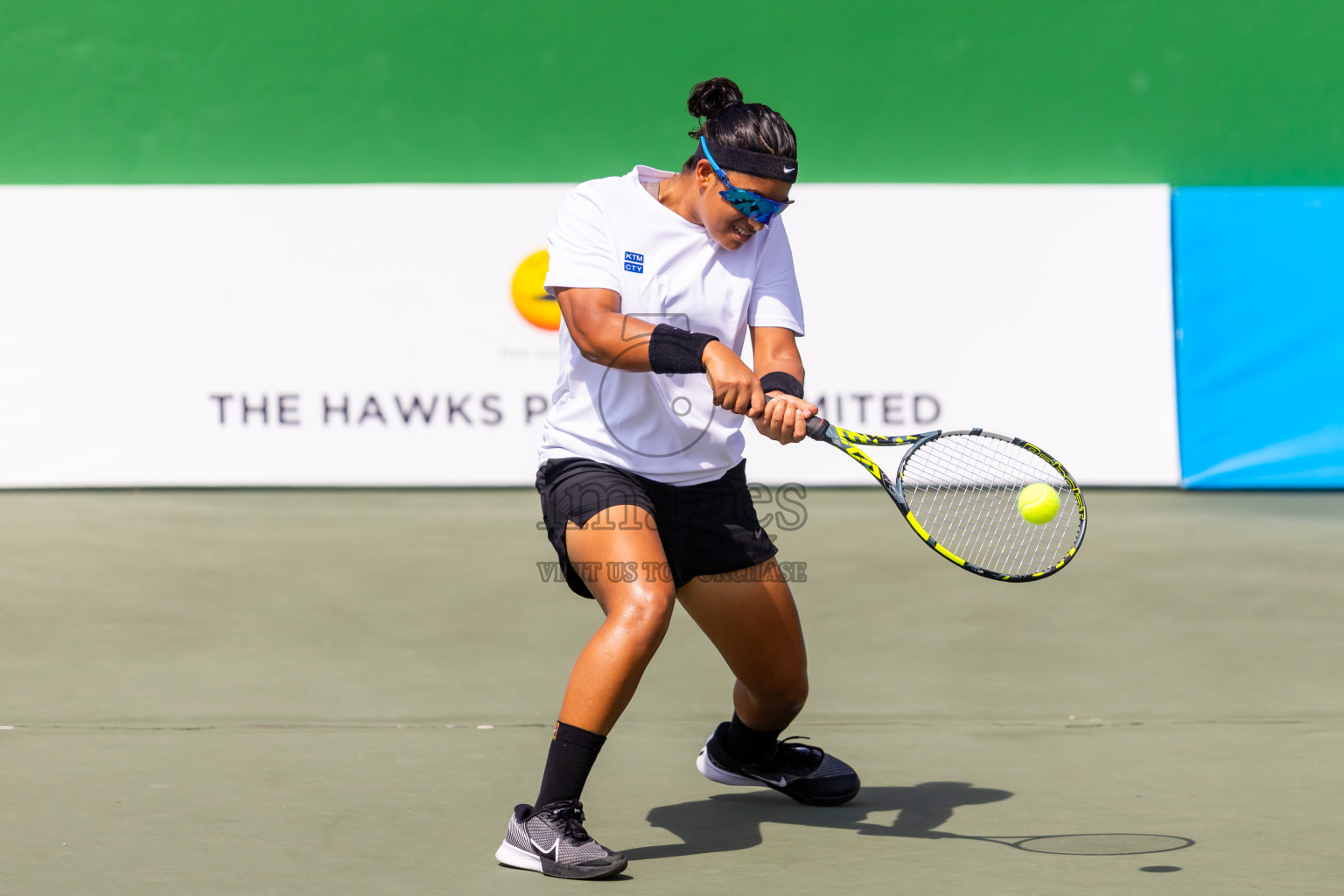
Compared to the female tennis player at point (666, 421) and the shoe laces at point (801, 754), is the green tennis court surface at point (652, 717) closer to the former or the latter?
the shoe laces at point (801, 754)

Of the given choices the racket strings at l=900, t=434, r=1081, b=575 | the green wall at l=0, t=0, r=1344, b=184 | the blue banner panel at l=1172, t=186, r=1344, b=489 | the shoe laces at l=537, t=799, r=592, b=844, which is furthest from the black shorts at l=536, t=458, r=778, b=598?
the green wall at l=0, t=0, r=1344, b=184

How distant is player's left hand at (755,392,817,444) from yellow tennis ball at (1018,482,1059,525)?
33.5 inches

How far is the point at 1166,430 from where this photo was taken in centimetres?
779

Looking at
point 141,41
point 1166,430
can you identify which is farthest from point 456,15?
point 1166,430

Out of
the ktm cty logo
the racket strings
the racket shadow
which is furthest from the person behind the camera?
the ktm cty logo

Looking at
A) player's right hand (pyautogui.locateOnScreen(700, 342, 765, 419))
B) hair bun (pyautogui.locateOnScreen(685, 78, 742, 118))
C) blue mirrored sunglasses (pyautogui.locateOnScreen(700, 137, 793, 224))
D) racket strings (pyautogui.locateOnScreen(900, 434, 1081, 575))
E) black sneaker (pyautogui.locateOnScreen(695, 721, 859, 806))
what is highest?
hair bun (pyautogui.locateOnScreen(685, 78, 742, 118))

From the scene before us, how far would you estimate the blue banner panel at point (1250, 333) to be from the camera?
7.79 meters

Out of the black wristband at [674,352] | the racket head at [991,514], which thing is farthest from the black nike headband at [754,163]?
the racket head at [991,514]

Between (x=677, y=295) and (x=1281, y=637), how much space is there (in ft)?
9.42

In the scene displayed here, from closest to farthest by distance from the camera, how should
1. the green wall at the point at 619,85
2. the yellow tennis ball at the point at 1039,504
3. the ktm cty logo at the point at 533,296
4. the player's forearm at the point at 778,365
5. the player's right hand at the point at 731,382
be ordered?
the player's right hand at the point at 731,382
the player's forearm at the point at 778,365
the yellow tennis ball at the point at 1039,504
the ktm cty logo at the point at 533,296
the green wall at the point at 619,85

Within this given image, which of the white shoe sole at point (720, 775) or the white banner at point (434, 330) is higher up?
the white banner at point (434, 330)

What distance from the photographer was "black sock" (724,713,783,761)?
134 inches

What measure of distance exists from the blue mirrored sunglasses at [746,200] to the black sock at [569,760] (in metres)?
1.10

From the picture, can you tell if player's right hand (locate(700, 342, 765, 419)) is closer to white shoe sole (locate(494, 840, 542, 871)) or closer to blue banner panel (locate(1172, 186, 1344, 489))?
white shoe sole (locate(494, 840, 542, 871))
